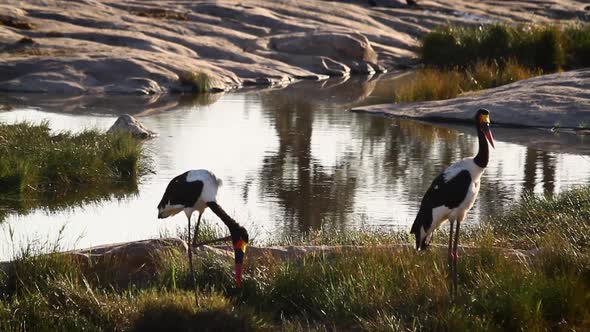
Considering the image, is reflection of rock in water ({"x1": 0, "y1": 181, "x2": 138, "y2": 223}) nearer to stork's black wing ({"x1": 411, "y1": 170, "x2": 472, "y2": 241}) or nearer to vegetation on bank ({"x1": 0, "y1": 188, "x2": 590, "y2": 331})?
vegetation on bank ({"x1": 0, "y1": 188, "x2": 590, "y2": 331})

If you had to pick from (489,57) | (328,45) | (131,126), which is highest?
(328,45)

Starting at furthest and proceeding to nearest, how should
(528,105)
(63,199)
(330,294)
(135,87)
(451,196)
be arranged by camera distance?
(135,87), (528,105), (63,199), (451,196), (330,294)

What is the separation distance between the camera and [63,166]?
1496cm

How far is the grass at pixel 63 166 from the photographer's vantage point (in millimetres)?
14086

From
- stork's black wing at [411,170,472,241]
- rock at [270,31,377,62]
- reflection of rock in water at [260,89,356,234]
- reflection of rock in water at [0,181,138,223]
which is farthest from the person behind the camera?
rock at [270,31,377,62]

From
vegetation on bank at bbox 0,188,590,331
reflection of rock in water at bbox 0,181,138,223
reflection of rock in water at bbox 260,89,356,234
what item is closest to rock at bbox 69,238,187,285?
vegetation on bank at bbox 0,188,590,331

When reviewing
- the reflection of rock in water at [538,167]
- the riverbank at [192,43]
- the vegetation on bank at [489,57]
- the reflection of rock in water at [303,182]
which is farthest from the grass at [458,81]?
the reflection of rock in water at [538,167]

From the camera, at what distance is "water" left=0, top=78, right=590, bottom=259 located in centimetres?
1279

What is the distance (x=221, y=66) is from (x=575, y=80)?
971 cm

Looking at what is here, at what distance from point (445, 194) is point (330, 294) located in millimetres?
1148

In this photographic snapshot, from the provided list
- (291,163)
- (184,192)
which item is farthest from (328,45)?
(184,192)

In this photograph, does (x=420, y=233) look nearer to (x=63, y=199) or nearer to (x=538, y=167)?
(x=63, y=199)

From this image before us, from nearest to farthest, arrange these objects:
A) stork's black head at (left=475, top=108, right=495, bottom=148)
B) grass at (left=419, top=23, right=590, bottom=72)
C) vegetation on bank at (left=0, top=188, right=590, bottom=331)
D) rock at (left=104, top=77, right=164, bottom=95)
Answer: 1. vegetation on bank at (left=0, top=188, right=590, bottom=331)
2. stork's black head at (left=475, top=108, right=495, bottom=148)
3. rock at (left=104, top=77, right=164, bottom=95)
4. grass at (left=419, top=23, right=590, bottom=72)

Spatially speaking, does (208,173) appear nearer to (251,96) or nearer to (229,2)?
(251,96)
